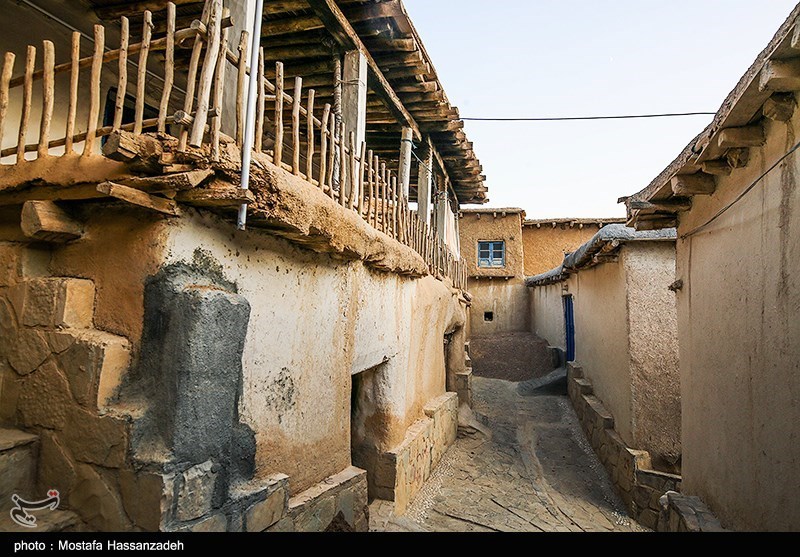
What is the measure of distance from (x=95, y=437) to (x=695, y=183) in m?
5.04

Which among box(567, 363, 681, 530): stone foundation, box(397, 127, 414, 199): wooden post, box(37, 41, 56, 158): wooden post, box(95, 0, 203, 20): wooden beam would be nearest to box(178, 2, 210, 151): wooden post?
box(37, 41, 56, 158): wooden post

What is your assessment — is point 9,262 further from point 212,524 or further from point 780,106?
point 780,106

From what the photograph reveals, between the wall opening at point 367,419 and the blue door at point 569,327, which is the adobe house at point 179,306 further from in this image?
the blue door at point 569,327

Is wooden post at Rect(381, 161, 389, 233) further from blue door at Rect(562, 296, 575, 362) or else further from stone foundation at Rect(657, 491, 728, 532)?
blue door at Rect(562, 296, 575, 362)

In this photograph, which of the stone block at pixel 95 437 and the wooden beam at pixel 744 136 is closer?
the stone block at pixel 95 437

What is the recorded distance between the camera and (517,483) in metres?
7.45

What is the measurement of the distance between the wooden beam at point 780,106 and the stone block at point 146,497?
4.23 m

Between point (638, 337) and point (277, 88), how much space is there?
666 centimetres

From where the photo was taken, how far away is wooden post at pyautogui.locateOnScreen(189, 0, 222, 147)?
7.95 ft

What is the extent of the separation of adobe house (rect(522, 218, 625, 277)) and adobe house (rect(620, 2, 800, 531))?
16.8m

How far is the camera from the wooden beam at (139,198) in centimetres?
221

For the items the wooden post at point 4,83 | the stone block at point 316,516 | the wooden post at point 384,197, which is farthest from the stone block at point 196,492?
the wooden post at point 384,197

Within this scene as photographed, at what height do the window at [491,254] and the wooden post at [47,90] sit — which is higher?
the window at [491,254]

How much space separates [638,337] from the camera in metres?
7.42
